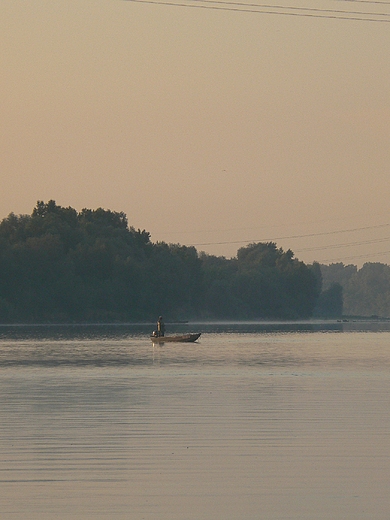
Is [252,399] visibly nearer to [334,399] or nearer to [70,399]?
[334,399]

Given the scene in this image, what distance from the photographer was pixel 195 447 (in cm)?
2567

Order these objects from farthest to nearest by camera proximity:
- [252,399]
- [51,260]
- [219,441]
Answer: [51,260], [252,399], [219,441]

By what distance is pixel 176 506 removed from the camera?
1852cm

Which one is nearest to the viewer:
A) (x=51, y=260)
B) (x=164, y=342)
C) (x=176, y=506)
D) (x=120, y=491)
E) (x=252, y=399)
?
(x=176, y=506)

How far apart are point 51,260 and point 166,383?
144 metres

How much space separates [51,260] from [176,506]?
173m

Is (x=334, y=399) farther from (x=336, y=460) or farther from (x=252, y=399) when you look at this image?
(x=336, y=460)

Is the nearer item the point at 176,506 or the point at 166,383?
the point at 176,506

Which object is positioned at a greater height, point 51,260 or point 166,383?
point 51,260

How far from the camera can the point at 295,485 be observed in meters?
20.4

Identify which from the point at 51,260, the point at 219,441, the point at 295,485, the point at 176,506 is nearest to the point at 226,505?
the point at 176,506

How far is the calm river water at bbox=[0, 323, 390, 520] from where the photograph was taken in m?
18.6

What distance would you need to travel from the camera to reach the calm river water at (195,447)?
18641 millimetres

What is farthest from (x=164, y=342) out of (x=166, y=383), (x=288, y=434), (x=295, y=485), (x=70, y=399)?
(x=295, y=485)
